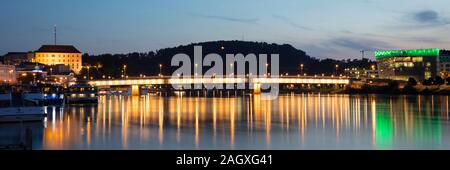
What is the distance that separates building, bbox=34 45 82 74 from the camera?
119938 mm

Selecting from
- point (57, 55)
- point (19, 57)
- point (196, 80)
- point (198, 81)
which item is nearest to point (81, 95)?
point (196, 80)

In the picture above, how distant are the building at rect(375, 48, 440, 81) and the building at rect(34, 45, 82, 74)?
56.4m

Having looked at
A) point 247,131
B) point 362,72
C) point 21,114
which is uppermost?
point 362,72

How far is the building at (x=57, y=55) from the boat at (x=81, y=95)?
2532 inches

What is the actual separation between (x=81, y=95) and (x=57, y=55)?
2761 inches

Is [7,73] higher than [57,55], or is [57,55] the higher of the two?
[57,55]

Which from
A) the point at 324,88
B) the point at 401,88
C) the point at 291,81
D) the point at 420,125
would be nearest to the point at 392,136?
the point at 420,125

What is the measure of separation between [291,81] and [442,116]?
34989 millimetres

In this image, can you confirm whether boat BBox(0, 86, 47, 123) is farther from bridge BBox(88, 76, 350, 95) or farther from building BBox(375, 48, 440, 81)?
building BBox(375, 48, 440, 81)

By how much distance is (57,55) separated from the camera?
120375mm

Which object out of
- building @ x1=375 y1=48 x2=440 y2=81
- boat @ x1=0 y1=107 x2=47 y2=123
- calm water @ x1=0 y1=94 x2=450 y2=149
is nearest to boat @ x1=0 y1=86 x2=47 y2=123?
boat @ x1=0 y1=107 x2=47 y2=123

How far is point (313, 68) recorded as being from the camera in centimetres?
13038

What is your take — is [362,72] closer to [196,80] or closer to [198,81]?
[198,81]
